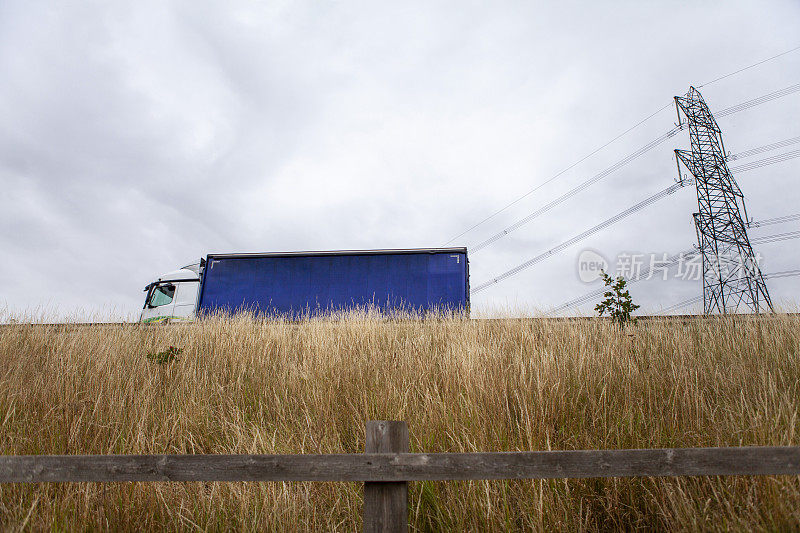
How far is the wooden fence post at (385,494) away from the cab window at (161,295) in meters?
17.6

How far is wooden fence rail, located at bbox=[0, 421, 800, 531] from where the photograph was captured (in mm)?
2121

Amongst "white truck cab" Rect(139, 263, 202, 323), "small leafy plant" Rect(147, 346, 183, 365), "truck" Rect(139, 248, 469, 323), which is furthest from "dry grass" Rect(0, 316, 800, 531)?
"white truck cab" Rect(139, 263, 202, 323)

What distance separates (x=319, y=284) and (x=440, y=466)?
14581 mm

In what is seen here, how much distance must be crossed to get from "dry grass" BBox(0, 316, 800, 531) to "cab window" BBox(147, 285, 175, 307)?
9662 millimetres

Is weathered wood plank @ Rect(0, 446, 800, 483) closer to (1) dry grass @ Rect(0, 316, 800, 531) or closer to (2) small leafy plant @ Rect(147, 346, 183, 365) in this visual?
(1) dry grass @ Rect(0, 316, 800, 531)

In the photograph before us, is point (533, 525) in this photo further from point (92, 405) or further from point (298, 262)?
point (298, 262)

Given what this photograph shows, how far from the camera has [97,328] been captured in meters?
8.65

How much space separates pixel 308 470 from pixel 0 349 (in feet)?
27.5

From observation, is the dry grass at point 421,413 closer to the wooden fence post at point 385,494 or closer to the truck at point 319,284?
the wooden fence post at point 385,494

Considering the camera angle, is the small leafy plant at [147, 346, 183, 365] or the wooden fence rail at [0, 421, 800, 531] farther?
the small leafy plant at [147, 346, 183, 365]

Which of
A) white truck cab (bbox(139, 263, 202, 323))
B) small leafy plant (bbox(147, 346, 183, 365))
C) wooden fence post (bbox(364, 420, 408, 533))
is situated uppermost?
white truck cab (bbox(139, 263, 202, 323))

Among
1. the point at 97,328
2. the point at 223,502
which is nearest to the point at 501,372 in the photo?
the point at 223,502

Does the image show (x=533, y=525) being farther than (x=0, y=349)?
No

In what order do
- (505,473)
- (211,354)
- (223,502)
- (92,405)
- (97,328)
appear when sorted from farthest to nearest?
(97,328)
(211,354)
(92,405)
(223,502)
(505,473)
